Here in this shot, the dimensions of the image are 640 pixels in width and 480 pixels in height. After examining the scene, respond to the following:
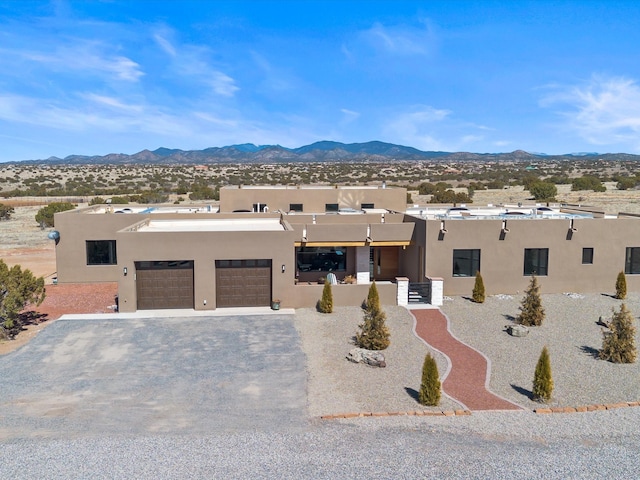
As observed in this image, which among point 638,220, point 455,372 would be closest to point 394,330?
point 455,372

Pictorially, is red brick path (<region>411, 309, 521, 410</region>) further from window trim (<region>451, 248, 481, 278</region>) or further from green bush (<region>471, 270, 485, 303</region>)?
window trim (<region>451, 248, 481, 278</region>)

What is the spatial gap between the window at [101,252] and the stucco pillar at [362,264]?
11.8 metres

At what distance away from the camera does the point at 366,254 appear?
Result: 25.2 meters

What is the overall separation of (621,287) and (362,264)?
10.9 metres

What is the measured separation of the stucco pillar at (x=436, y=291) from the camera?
21516mm

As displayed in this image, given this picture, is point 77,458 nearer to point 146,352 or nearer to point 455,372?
point 146,352

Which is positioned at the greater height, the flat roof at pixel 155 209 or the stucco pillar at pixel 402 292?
the flat roof at pixel 155 209

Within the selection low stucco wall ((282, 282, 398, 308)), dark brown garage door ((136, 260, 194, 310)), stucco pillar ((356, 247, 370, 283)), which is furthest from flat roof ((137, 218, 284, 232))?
stucco pillar ((356, 247, 370, 283))

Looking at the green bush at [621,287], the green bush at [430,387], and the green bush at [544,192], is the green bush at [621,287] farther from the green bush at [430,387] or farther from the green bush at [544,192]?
the green bush at [544,192]

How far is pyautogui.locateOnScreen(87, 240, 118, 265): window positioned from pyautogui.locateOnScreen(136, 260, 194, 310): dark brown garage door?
707cm

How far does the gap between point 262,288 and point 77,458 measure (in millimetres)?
11851

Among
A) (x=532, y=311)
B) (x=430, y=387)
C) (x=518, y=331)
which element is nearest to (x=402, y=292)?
(x=532, y=311)

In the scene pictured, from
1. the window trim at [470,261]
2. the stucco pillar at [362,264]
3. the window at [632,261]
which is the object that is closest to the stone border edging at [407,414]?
the window trim at [470,261]

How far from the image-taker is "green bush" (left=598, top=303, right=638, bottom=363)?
608 inches
